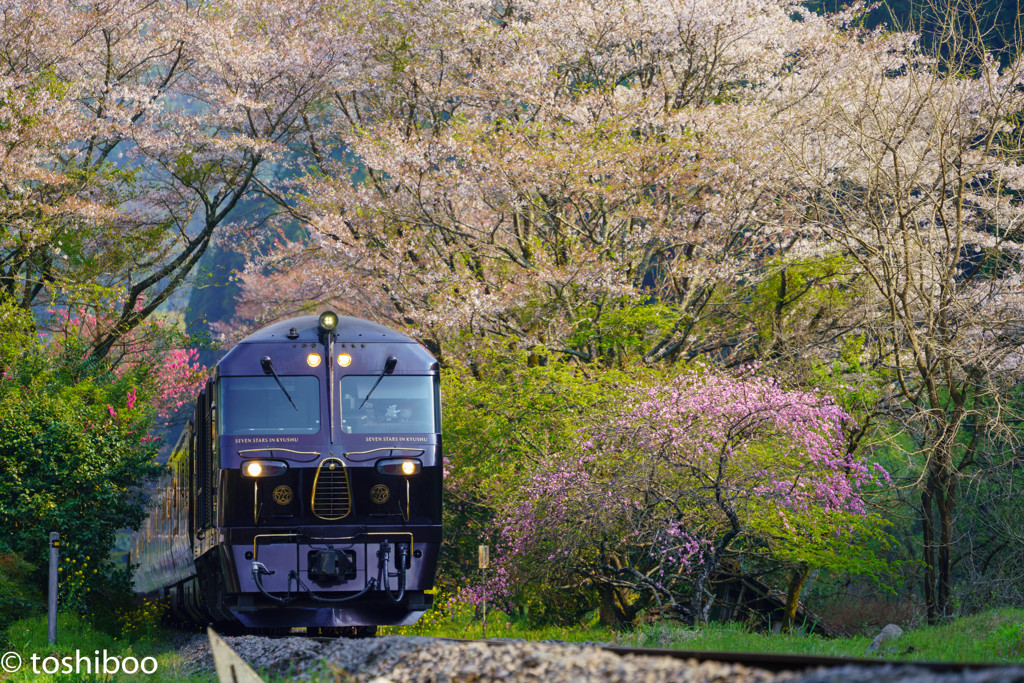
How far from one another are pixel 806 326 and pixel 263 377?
1181 cm

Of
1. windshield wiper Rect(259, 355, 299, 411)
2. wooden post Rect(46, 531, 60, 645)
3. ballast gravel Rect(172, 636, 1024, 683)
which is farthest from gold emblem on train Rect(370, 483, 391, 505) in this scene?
wooden post Rect(46, 531, 60, 645)

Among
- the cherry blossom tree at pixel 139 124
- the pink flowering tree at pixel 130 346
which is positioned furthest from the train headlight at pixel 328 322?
the cherry blossom tree at pixel 139 124

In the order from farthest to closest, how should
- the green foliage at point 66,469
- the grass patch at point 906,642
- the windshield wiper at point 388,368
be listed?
the green foliage at point 66,469 < the windshield wiper at point 388,368 < the grass patch at point 906,642

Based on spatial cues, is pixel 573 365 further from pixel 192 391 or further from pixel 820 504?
pixel 192 391

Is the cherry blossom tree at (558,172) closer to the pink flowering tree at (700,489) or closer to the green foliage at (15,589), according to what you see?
the pink flowering tree at (700,489)

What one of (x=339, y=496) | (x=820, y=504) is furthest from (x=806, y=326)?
(x=339, y=496)

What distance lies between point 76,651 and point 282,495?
287cm

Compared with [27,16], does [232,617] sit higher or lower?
lower

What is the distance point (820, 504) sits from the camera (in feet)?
38.1

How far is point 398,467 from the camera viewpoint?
952 cm

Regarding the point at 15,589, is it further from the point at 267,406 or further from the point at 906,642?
the point at 906,642

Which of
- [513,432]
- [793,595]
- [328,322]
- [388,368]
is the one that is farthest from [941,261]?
[328,322]

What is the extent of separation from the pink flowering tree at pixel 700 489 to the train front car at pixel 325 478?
→ 2780mm

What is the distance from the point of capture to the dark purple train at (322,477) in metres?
9.08
